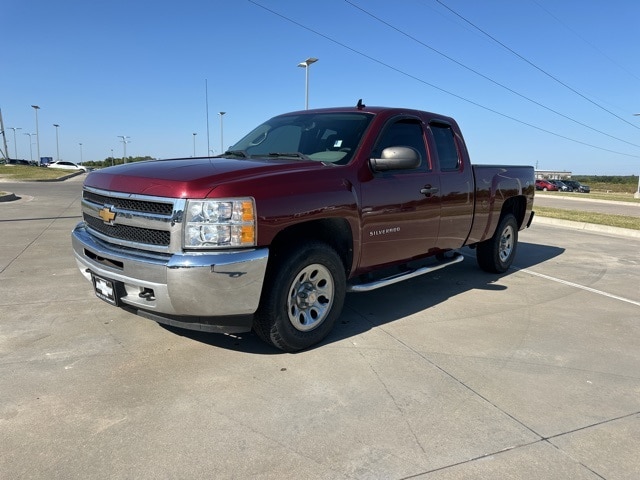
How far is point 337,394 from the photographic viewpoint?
3.18 metres

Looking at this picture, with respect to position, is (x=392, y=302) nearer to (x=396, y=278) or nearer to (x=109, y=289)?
(x=396, y=278)

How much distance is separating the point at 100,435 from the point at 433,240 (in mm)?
3595

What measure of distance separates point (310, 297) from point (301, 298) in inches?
3.1

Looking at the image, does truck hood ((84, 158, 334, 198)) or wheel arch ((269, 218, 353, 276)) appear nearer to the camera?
truck hood ((84, 158, 334, 198))

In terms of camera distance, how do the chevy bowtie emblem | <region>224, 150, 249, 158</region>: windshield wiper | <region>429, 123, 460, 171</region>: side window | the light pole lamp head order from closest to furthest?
the chevy bowtie emblem
<region>224, 150, 249, 158</region>: windshield wiper
<region>429, 123, 460, 171</region>: side window
the light pole lamp head

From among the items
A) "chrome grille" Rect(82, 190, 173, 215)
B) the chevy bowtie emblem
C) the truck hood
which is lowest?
the chevy bowtie emblem

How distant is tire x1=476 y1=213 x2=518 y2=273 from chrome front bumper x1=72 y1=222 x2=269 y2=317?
4295 mm

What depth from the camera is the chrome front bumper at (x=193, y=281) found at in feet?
10.1

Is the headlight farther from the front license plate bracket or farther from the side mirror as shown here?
the side mirror

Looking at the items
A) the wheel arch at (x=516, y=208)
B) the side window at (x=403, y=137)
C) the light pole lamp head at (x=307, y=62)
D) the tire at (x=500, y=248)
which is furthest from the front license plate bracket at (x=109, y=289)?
the light pole lamp head at (x=307, y=62)

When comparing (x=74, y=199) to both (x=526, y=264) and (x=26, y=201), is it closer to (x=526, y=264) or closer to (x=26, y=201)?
(x=26, y=201)

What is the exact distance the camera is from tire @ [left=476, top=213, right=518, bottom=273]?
6.59 m

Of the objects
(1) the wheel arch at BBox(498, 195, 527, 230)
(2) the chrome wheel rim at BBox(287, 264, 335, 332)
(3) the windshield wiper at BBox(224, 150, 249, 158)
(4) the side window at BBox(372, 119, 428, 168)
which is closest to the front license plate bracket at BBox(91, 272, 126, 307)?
(2) the chrome wheel rim at BBox(287, 264, 335, 332)

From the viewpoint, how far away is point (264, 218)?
3.26m
